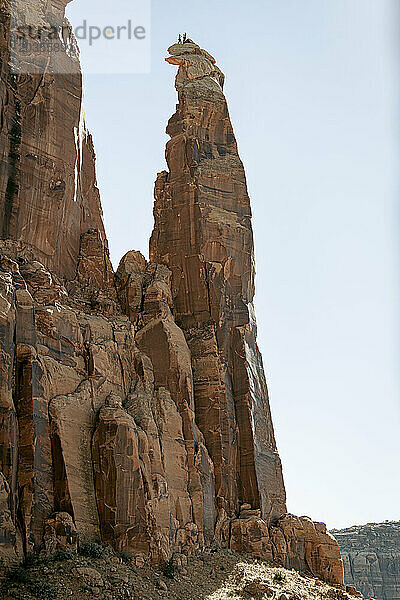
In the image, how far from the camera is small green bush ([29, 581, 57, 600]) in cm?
2677

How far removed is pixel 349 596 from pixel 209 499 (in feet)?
28.3

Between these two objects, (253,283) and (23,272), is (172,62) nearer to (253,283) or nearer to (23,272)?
(253,283)

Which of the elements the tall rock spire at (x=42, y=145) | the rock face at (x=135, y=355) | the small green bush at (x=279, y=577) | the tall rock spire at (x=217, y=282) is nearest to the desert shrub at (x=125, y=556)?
the rock face at (x=135, y=355)

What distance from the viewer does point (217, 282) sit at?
48438mm

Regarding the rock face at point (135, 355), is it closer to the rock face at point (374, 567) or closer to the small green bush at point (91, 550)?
the small green bush at point (91, 550)

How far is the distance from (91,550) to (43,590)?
481 cm

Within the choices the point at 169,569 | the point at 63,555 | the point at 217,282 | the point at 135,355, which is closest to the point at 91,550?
the point at 63,555

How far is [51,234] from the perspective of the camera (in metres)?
41.2

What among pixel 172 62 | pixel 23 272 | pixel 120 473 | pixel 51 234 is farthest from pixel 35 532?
pixel 172 62

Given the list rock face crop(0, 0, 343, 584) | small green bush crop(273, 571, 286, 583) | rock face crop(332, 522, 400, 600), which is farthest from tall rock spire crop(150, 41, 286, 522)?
rock face crop(332, 522, 400, 600)

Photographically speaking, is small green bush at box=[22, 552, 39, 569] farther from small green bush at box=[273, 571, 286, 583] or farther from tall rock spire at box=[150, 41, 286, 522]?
tall rock spire at box=[150, 41, 286, 522]

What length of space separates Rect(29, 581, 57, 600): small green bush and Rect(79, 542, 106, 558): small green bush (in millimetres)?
3910

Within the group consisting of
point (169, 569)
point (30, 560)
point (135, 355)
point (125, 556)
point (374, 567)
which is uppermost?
point (135, 355)

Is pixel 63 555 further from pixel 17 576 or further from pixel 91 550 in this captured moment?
pixel 17 576
